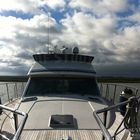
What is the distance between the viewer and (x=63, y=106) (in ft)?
25.7

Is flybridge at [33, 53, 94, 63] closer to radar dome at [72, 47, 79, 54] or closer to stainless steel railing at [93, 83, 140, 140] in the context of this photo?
radar dome at [72, 47, 79, 54]

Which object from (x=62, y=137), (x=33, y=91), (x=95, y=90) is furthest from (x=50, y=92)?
(x=62, y=137)

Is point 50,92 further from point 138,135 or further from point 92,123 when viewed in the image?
point 138,135

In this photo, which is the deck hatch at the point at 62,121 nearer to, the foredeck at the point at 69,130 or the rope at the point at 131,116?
the foredeck at the point at 69,130

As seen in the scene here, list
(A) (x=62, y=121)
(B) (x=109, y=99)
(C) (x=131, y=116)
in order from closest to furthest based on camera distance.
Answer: (C) (x=131, y=116)
(A) (x=62, y=121)
(B) (x=109, y=99)

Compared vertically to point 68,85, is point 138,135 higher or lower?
lower

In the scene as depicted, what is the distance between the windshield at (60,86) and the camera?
9.18 m

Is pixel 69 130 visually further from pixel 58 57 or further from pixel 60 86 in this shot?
pixel 58 57

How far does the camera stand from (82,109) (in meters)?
7.72

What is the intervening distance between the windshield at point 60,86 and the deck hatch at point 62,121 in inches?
89.6

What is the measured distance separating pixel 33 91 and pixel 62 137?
11.4 ft

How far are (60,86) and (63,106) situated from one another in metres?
1.65

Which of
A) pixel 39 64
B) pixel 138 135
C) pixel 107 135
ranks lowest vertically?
pixel 138 135

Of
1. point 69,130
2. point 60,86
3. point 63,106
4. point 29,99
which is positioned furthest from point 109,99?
point 69,130
